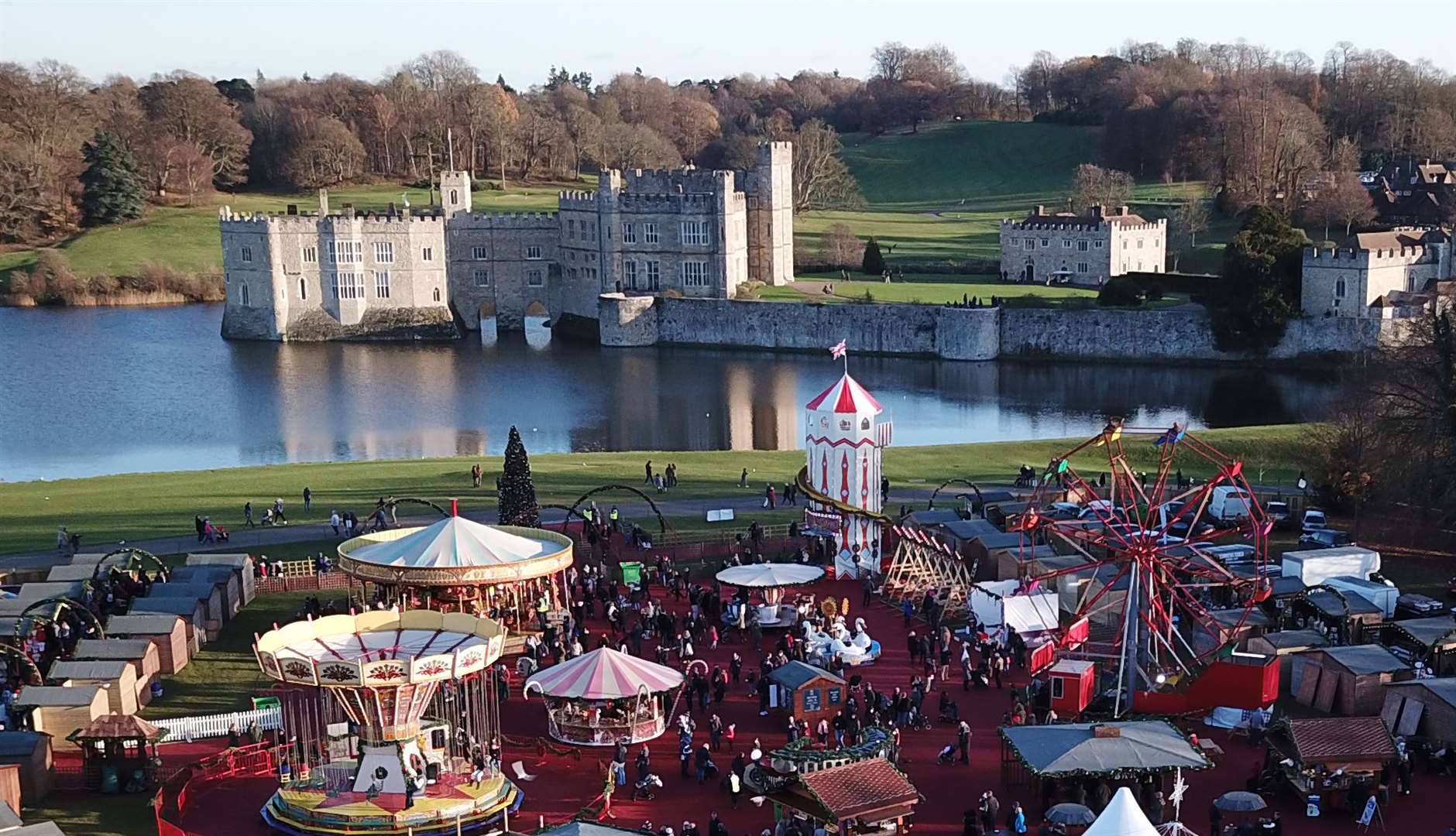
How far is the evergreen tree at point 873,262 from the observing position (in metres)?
107

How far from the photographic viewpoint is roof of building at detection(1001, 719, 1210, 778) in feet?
88.4

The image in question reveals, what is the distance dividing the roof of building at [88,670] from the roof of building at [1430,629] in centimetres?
2534

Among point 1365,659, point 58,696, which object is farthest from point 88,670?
point 1365,659

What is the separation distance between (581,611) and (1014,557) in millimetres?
10505

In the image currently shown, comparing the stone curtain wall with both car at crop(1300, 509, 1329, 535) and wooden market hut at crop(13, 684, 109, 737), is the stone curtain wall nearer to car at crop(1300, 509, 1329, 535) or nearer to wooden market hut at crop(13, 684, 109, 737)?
car at crop(1300, 509, 1329, 535)

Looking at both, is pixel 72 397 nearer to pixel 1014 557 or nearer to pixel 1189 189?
pixel 1014 557

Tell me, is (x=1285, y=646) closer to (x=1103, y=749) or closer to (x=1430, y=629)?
(x=1430, y=629)

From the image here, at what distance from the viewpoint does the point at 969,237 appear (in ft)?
380

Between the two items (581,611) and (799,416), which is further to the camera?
(799,416)

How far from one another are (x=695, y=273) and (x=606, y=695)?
69.0m

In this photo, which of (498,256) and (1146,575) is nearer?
(1146,575)

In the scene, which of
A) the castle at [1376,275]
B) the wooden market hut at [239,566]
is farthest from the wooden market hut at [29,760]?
the castle at [1376,275]

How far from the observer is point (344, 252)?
100000mm

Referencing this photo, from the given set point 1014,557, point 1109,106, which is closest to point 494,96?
point 1109,106
